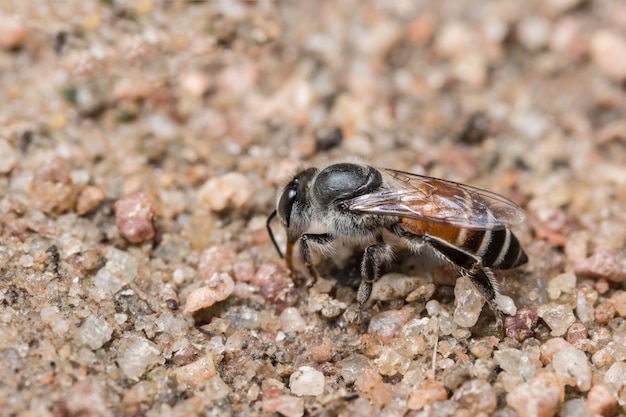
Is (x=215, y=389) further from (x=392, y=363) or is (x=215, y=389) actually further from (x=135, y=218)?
(x=135, y=218)

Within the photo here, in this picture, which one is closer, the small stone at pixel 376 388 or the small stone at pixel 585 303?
the small stone at pixel 376 388

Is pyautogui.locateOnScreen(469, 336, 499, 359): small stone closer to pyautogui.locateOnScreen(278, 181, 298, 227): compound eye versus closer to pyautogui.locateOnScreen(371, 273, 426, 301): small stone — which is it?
pyautogui.locateOnScreen(371, 273, 426, 301): small stone

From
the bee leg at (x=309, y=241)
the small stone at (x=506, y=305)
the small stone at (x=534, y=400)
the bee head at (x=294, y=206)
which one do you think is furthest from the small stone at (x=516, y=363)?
the bee head at (x=294, y=206)

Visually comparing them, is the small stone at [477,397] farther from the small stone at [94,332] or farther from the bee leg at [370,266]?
the small stone at [94,332]

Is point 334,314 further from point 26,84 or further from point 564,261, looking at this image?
point 26,84

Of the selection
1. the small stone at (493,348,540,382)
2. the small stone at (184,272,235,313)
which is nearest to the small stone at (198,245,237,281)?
the small stone at (184,272,235,313)

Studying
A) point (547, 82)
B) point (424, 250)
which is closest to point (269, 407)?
point (424, 250)

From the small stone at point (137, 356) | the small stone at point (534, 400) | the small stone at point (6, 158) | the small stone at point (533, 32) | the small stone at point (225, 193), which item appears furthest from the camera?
the small stone at point (533, 32)
